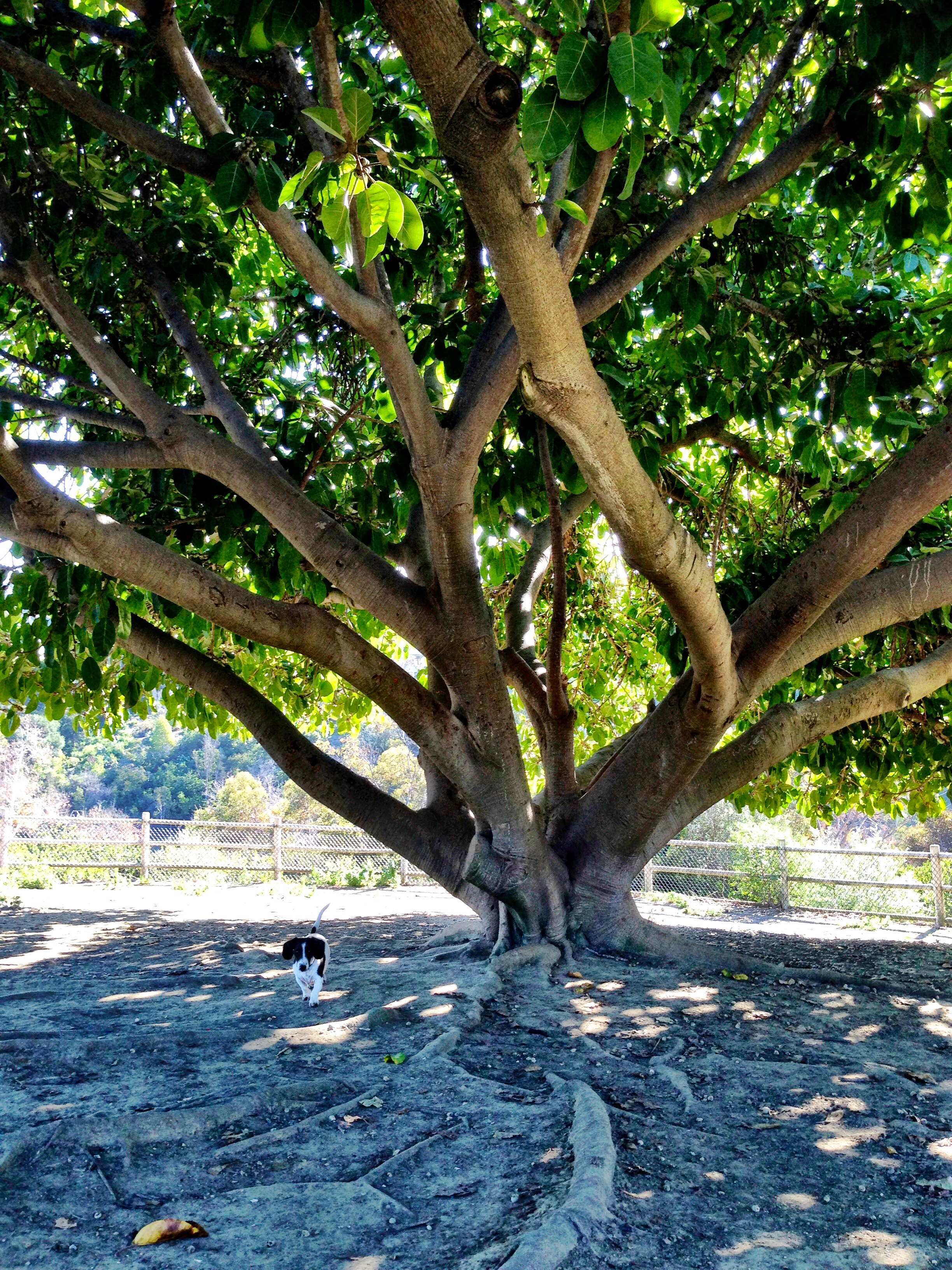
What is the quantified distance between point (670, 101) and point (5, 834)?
18.2m

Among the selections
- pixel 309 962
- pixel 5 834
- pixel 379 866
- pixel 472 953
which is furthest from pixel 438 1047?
pixel 5 834

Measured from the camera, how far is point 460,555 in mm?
4793

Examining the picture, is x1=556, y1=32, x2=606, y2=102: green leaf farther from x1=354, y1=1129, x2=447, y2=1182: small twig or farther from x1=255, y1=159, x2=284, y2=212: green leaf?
x1=354, y1=1129, x2=447, y2=1182: small twig

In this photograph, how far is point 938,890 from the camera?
12.9 meters

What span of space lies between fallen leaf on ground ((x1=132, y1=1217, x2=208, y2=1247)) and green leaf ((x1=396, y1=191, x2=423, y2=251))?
247 centimetres

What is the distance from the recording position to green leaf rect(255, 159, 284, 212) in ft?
11.2

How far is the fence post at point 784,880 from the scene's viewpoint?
48.7 ft

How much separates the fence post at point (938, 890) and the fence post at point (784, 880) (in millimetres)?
2153

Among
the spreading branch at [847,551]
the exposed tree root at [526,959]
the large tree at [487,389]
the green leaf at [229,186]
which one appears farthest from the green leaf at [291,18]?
the exposed tree root at [526,959]

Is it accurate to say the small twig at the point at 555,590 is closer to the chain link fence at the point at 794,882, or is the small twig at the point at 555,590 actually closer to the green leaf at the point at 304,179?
the green leaf at the point at 304,179

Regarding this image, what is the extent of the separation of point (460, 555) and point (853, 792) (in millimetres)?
6477

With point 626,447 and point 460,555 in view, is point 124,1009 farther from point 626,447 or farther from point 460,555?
point 626,447

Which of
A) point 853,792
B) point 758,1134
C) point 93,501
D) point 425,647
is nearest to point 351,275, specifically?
point 425,647

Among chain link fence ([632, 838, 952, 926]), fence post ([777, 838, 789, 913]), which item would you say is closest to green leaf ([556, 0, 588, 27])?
chain link fence ([632, 838, 952, 926])
